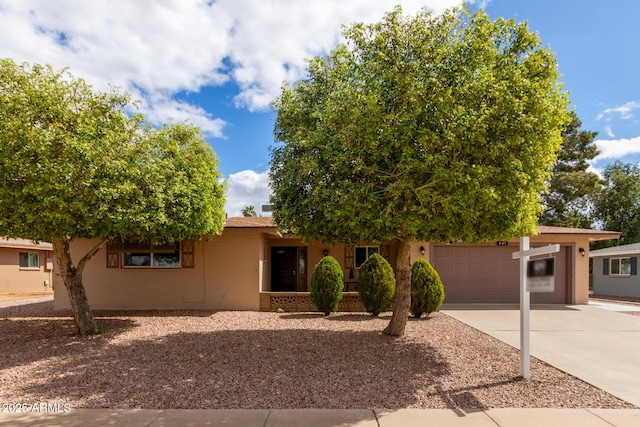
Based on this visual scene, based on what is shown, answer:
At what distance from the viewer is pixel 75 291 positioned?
26.2ft

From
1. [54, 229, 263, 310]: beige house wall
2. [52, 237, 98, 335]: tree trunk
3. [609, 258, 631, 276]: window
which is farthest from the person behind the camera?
[609, 258, 631, 276]: window

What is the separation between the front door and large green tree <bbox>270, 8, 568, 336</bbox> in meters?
8.81

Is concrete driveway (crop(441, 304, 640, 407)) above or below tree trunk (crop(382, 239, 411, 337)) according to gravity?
below

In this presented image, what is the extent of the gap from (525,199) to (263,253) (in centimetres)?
868

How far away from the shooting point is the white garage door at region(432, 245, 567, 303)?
13516mm

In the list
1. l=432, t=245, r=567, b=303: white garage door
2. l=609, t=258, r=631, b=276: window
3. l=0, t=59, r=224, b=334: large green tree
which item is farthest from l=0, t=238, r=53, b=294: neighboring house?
l=609, t=258, r=631, b=276: window

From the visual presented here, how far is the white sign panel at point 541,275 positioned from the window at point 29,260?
73.2ft

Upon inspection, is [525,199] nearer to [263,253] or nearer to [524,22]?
[524,22]

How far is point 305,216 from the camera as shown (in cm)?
671

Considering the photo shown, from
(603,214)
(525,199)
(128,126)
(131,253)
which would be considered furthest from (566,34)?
(603,214)

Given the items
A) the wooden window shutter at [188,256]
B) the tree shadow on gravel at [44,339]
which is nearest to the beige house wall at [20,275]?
the tree shadow on gravel at [44,339]

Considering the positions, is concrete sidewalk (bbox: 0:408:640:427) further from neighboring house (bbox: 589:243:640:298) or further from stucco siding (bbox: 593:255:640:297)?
stucco siding (bbox: 593:255:640:297)

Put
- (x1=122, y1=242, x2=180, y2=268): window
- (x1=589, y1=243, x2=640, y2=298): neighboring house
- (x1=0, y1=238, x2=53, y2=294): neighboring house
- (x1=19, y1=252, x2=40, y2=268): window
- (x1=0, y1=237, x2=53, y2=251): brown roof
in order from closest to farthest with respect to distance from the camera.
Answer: (x1=122, y1=242, x2=180, y2=268): window, (x1=0, y1=237, x2=53, y2=251): brown roof, (x1=0, y1=238, x2=53, y2=294): neighboring house, (x1=589, y1=243, x2=640, y2=298): neighboring house, (x1=19, y1=252, x2=40, y2=268): window

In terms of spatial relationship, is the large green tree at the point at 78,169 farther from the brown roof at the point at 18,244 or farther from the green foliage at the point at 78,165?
the brown roof at the point at 18,244
